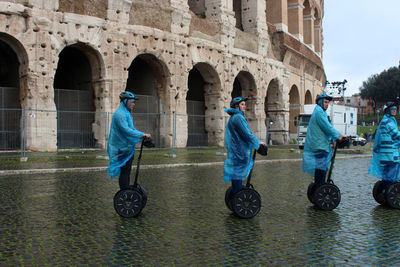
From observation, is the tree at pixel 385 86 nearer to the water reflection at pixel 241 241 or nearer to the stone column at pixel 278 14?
the stone column at pixel 278 14

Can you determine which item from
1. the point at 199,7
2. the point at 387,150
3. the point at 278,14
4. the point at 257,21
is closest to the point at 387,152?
the point at 387,150

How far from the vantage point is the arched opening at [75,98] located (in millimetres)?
18062

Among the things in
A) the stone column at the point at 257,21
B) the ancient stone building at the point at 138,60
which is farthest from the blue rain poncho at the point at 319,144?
the stone column at the point at 257,21

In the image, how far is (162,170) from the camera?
11.9m

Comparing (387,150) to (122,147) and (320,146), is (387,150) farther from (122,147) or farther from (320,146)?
(122,147)

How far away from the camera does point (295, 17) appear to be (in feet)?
103

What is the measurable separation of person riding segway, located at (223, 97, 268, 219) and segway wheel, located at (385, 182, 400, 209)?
2.06m

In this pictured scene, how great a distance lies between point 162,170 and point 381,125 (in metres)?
6.47

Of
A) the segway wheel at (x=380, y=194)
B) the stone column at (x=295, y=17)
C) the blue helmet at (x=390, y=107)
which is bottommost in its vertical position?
the segway wheel at (x=380, y=194)

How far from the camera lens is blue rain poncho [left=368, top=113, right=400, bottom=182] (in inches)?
255

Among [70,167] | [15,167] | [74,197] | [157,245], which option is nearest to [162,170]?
[70,167]

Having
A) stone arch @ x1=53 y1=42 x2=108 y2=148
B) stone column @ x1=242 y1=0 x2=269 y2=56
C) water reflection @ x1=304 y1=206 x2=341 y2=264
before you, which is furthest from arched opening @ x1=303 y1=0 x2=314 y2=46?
water reflection @ x1=304 y1=206 x2=341 y2=264

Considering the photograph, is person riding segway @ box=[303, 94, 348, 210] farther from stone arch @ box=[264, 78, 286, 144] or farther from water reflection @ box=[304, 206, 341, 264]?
stone arch @ box=[264, 78, 286, 144]

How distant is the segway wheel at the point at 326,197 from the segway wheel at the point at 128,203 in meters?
2.40
